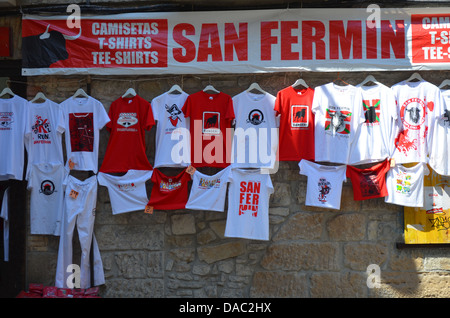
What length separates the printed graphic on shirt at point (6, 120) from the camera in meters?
5.75

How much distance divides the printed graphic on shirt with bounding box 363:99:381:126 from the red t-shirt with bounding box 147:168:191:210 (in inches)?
83.9

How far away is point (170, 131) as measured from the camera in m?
5.62

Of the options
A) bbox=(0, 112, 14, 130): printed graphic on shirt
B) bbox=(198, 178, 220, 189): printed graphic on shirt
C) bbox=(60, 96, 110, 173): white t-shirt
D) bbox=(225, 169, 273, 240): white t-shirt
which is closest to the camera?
bbox=(225, 169, 273, 240): white t-shirt

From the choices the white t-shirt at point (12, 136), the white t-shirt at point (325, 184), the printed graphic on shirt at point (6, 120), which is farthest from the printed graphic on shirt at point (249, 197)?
the printed graphic on shirt at point (6, 120)

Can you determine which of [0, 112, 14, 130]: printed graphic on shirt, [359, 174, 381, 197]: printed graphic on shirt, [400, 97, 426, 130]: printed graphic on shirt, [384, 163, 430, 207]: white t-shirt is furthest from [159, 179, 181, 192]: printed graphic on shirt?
[400, 97, 426, 130]: printed graphic on shirt

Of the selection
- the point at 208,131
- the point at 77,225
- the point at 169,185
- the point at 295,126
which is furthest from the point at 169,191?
the point at 295,126

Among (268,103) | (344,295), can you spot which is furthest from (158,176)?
(344,295)

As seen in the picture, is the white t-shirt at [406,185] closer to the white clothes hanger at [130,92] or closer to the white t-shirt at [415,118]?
the white t-shirt at [415,118]

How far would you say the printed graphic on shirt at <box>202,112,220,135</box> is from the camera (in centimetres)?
561

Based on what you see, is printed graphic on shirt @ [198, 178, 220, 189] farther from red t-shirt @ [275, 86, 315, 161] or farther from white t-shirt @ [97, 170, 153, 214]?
red t-shirt @ [275, 86, 315, 161]

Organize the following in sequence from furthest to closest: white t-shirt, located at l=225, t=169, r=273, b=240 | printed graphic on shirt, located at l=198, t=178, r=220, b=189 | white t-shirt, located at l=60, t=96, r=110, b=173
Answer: white t-shirt, located at l=60, t=96, r=110, b=173 < printed graphic on shirt, located at l=198, t=178, r=220, b=189 < white t-shirt, located at l=225, t=169, r=273, b=240

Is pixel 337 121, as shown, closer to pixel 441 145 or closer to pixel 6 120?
pixel 441 145

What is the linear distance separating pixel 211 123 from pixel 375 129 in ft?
6.09

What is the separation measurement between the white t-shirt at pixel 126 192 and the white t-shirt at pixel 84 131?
24cm
